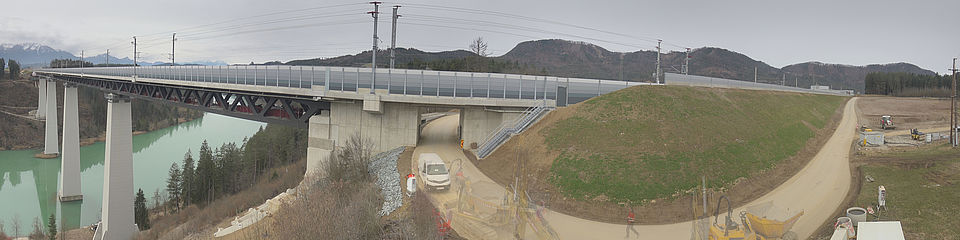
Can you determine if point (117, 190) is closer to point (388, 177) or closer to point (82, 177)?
point (388, 177)

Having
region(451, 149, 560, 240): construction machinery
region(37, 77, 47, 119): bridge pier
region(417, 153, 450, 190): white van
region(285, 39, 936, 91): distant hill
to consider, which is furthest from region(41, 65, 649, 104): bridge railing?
region(285, 39, 936, 91): distant hill

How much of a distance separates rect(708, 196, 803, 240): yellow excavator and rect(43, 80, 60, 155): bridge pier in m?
A: 98.0

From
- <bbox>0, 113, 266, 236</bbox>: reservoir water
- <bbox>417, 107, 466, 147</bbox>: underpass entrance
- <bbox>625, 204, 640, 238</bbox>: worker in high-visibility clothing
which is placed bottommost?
<bbox>0, 113, 266, 236</bbox>: reservoir water

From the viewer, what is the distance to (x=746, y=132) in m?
27.1

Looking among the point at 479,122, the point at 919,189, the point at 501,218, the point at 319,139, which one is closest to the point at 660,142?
the point at 919,189

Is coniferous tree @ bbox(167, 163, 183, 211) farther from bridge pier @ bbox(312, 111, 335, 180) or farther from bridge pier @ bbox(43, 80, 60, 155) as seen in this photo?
bridge pier @ bbox(43, 80, 60, 155)

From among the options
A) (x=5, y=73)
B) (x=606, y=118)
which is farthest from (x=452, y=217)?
(x=5, y=73)

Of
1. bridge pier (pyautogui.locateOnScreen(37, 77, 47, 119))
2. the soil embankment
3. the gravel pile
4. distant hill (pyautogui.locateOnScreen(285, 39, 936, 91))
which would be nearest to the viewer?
the soil embankment

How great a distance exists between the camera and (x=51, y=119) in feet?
255

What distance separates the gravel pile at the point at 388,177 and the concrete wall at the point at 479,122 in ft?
13.3

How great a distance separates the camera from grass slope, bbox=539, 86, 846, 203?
20.2 metres

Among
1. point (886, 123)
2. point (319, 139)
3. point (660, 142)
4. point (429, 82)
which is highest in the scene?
point (429, 82)

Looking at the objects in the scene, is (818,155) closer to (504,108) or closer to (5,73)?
(504,108)

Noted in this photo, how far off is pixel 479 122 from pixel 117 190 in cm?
3123
